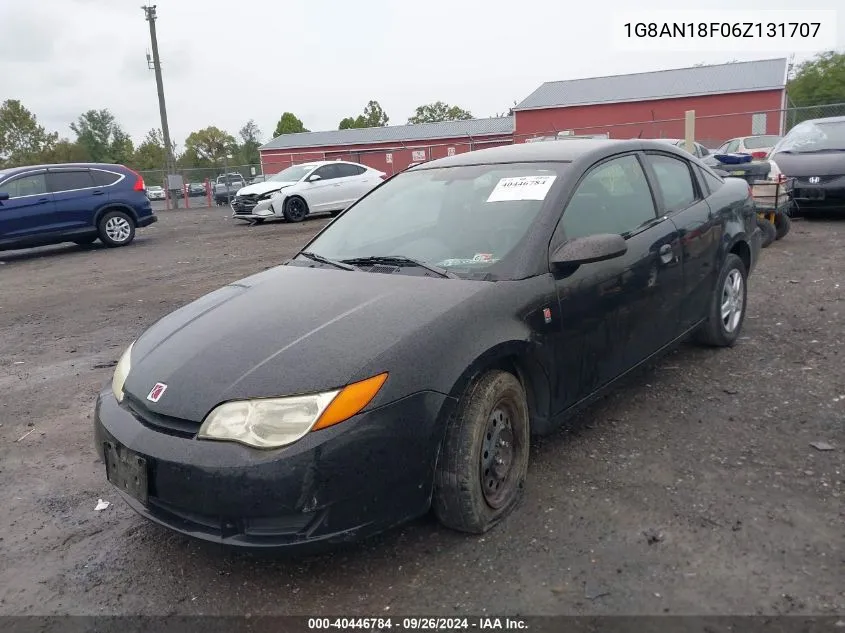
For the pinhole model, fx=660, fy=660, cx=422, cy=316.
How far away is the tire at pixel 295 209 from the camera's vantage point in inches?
632

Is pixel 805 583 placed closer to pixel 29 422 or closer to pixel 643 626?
pixel 643 626

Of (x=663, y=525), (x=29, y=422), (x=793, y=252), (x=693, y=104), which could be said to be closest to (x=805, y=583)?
(x=663, y=525)

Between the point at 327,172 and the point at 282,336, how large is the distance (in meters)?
14.6

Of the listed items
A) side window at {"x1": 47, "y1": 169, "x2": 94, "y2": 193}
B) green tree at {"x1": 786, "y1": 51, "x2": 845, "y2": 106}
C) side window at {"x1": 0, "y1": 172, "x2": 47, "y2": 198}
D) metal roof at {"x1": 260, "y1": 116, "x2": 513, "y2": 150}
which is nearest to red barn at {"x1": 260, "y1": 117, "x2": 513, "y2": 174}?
metal roof at {"x1": 260, "y1": 116, "x2": 513, "y2": 150}

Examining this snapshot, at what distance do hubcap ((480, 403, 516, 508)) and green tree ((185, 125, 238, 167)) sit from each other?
8766 centimetres

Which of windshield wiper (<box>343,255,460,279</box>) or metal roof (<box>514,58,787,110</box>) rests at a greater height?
metal roof (<box>514,58,787,110</box>)

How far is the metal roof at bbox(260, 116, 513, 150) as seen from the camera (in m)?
52.3

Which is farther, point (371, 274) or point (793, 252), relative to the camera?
point (793, 252)

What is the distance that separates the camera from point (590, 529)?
8.96 ft

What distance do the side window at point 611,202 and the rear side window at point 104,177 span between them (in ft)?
39.2

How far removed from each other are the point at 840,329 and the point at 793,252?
3.42 metres

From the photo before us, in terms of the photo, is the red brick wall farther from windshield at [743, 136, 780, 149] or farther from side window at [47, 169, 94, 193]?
side window at [47, 169, 94, 193]

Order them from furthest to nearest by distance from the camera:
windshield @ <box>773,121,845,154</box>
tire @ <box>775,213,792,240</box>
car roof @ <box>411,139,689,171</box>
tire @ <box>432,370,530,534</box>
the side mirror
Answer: windshield @ <box>773,121,845,154</box> → tire @ <box>775,213,792,240</box> → car roof @ <box>411,139,689,171</box> → the side mirror → tire @ <box>432,370,530,534</box>

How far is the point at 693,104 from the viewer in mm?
38594
